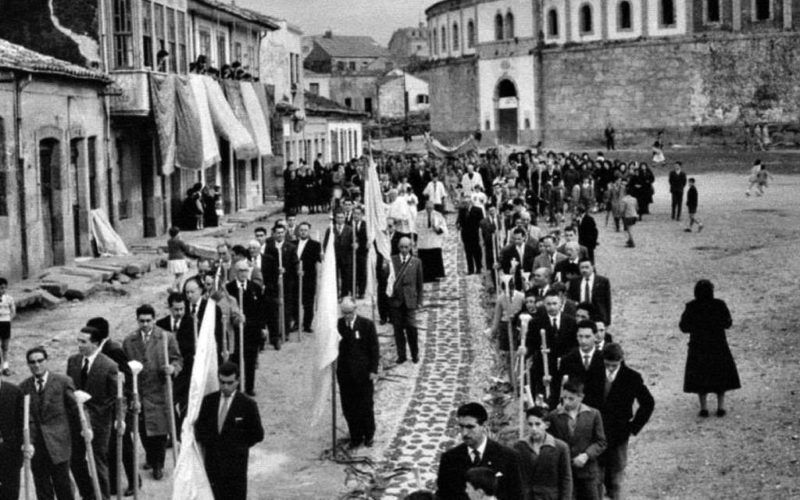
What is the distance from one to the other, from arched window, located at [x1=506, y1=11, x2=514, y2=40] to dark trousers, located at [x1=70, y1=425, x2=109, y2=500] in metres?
61.0

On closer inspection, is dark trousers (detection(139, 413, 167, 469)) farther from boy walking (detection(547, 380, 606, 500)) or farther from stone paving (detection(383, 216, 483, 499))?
boy walking (detection(547, 380, 606, 500))

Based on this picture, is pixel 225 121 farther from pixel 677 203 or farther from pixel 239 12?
pixel 677 203

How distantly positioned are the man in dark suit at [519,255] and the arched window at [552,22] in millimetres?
51581

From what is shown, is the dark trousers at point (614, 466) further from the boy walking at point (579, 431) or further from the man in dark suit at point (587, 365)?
the boy walking at point (579, 431)

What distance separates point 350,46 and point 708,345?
119875 mm

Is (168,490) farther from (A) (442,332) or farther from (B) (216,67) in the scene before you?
(B) (216,67)

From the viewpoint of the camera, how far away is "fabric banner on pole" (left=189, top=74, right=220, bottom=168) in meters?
27.9

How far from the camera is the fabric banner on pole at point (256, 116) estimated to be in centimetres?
3347

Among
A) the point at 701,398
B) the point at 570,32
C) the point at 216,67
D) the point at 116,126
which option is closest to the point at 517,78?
the point at 570,32

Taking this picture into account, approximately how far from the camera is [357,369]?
11719mm

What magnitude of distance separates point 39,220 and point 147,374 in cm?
1122

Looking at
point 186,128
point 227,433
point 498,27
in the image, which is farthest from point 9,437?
point 498,27

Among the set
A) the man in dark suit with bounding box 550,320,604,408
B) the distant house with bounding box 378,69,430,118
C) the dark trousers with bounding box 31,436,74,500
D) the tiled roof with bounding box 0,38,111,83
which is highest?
the distant house with bounding box 378,69,430,118

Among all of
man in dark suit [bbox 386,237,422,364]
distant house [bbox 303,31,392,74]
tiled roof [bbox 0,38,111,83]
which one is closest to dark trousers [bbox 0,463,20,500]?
man in dark suit [bbox 386,237,422,364]
